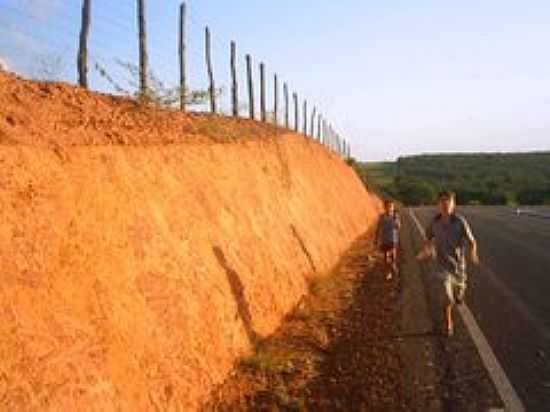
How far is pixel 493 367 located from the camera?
33.5 feet

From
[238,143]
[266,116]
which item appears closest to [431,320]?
[238,143]

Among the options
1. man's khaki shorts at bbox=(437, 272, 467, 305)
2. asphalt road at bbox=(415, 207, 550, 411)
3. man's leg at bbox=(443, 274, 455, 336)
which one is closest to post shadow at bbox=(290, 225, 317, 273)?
asphalt road at bbox=(415, 207, 550, 411)

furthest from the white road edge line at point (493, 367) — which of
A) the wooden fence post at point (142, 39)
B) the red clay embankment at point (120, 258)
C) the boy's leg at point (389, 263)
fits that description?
the wooden fence post at point (142, 39)

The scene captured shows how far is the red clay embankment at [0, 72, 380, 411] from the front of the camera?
6691mm

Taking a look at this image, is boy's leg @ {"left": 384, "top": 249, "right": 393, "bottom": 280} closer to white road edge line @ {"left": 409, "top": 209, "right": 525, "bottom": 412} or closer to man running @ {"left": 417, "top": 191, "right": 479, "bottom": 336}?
white road edge line @ {"left": 409, "top": 209, "right": 525, "bottom": 412}

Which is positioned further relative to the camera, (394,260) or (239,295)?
(394,260)

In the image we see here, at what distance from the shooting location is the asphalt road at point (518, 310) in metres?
9.75

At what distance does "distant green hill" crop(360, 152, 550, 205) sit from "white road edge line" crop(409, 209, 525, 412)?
2278 inches

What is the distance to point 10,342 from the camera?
6.24m

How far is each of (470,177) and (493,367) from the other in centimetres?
12184

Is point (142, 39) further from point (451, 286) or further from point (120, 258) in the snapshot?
point (120, 258)

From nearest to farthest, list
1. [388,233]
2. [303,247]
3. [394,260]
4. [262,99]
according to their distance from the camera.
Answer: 1. [303,247]
2. [388,233]
3. [394,260]
4. [262,99]

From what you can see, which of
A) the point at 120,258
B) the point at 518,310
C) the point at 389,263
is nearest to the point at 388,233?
the point at 389,263

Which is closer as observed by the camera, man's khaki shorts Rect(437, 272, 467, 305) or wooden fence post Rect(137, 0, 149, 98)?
man's khaki shorts Rect(437, 272, 467, 305)
